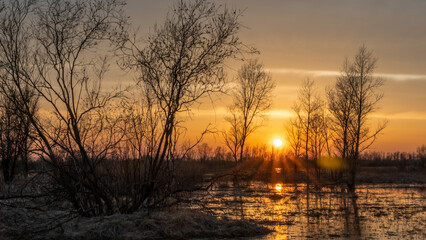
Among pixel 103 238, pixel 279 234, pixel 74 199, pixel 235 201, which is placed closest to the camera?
pixel 103 238

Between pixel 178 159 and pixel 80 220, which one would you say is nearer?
pixel 80 220

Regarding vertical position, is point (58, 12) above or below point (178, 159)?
above

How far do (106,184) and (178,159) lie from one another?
2.30 metres

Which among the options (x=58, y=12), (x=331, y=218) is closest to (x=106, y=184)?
(x=58, y=12)

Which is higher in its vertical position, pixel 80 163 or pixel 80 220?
pixel 80 163

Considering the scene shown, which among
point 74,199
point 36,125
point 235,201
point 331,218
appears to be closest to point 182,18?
point 36,125

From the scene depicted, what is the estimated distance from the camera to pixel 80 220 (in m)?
12.9

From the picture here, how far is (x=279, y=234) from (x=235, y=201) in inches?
381

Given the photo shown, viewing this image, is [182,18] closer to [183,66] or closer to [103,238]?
[183,66]

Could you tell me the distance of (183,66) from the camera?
1395 centimetres

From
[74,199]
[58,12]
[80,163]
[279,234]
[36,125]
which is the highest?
[58,12]

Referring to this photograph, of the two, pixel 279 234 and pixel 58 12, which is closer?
pixel 279 234

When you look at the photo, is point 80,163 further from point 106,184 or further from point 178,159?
point 178,159

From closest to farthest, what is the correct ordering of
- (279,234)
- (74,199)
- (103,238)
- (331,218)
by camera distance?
(103,238) < (279,234) < (74,199) < (331,218)
